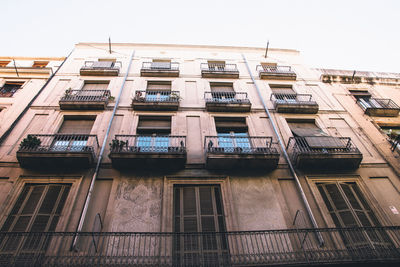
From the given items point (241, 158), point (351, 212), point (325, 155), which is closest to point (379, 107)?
point (325, 155)

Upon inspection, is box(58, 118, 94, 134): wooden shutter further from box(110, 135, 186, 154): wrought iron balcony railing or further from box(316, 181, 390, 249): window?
box(316, 181, 390, 249): window

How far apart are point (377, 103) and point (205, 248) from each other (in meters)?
12.4

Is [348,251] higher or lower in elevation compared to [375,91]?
lower

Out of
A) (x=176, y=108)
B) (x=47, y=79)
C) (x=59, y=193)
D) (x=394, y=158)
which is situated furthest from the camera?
(x=47, y=79)

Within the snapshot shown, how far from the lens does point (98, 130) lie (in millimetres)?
10188

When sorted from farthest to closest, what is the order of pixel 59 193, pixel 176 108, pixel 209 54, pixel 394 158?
pixel 209 54 → pixel 176 108 → pixel 394 158 → pixel 59 193

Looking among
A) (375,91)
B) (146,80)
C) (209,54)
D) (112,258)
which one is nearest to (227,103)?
(146,80)

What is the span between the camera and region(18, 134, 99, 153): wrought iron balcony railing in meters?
8.34

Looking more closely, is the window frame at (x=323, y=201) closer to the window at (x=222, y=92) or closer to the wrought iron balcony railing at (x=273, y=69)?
the window at (x=222, y=92)

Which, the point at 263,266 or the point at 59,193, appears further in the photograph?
the point at 59,193

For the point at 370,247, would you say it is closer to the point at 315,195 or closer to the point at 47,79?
the point at 315,195

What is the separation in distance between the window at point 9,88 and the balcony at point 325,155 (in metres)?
14.1

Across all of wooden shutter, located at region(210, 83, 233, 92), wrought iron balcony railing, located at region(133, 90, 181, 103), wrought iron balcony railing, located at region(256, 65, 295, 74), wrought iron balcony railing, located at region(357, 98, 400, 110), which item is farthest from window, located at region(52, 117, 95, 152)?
wrought iron balcony railing, located at region(357, 98, 400, 110)

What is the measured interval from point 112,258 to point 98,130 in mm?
5730
